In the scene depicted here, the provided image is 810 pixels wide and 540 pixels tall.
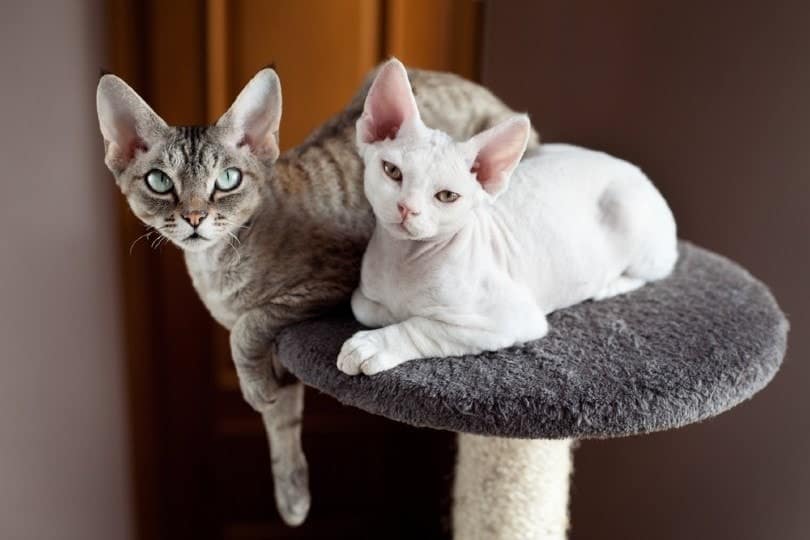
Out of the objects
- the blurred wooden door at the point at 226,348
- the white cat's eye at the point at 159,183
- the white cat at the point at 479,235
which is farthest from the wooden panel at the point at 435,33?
the white cat's eye at the point at 159,183

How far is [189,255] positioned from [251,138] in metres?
→ 0.20

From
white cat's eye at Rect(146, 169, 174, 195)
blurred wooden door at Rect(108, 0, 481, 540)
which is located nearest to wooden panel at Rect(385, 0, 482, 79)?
blurred wooden door at Rect(108, 0, 481, 540)

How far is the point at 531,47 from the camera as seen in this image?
161cm

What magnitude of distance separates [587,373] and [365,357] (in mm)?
255

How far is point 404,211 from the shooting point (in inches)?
32.2

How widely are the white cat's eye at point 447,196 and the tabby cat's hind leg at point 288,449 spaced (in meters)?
0.43

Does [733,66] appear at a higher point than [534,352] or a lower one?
higher

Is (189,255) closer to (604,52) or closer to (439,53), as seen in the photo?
(439,53)

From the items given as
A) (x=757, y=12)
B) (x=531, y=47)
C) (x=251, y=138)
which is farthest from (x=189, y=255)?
(x=757, y=12)

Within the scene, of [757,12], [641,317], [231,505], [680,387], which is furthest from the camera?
[231,505]

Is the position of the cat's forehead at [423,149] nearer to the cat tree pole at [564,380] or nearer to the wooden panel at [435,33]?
the cat tree pole at [564,380]

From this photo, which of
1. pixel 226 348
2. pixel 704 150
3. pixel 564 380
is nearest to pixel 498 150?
pixel 564 380

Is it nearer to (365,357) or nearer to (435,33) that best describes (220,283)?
(365,357)

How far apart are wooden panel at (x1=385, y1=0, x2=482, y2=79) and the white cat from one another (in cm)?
55
